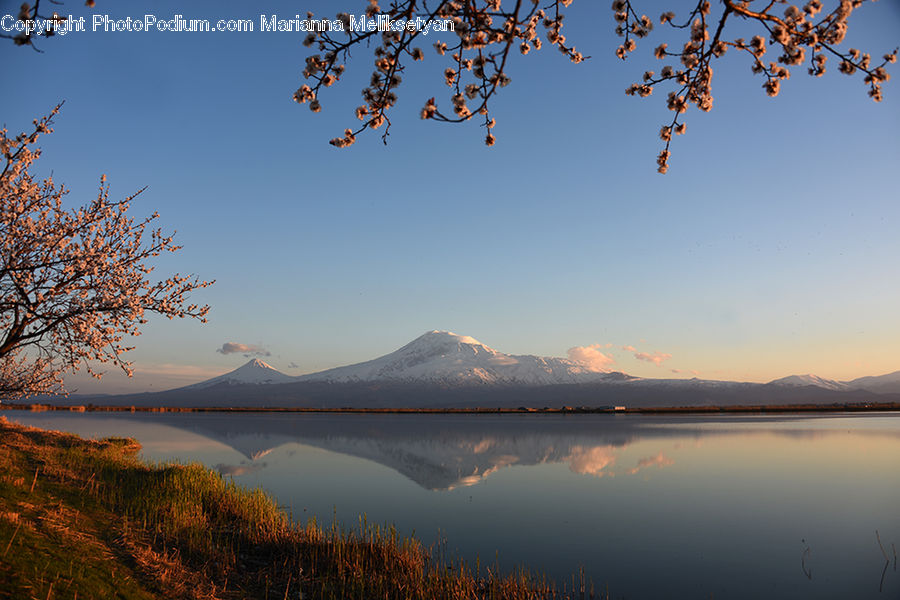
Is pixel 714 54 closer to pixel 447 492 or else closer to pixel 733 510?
pixel 733 510

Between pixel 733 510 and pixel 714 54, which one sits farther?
pixel 733 510

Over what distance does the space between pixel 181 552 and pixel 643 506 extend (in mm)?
21290

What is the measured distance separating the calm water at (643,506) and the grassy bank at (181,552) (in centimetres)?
409

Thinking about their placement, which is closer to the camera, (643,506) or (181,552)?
(181,552)

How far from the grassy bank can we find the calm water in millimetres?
4091

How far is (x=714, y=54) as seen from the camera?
6832 millimetres

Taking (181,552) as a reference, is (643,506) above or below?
below

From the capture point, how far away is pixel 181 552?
12.7 meters

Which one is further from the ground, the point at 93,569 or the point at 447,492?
the point at 93,569

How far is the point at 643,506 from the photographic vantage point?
25.5 metres

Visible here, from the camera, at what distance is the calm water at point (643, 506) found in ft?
51.9

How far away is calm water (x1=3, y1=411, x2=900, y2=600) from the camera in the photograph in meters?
15.8

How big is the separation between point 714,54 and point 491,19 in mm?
3176

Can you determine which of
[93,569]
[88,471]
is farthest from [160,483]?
[93,569]
